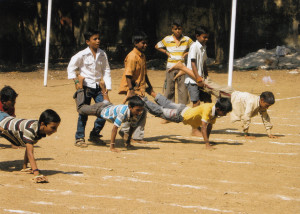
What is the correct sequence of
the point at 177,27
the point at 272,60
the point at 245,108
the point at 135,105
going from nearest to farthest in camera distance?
1. the point at 135,105
2. the point at 245,108
3. the point at 177,27
4. the point at 272,60

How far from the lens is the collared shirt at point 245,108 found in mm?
9164

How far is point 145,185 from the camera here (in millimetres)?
6371

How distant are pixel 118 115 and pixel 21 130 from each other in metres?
1.82

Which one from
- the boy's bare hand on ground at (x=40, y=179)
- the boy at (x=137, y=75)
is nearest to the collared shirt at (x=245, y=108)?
the boy at (x=137, y=75)

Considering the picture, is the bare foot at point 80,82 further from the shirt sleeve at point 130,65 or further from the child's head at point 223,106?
the child's head at point 223,106

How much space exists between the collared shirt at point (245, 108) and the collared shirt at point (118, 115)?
1852 millimetres

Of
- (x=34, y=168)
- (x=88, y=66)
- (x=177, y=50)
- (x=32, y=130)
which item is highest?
(x=177, y=50)

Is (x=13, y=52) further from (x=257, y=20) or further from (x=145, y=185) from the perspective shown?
(x=145, y=185)

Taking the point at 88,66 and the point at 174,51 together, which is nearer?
the point at 88,66

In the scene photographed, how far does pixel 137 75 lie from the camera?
9.35m

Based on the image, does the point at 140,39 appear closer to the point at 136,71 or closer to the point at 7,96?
the point at 136,71

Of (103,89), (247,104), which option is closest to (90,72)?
(103,89)

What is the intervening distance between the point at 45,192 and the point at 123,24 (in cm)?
2027

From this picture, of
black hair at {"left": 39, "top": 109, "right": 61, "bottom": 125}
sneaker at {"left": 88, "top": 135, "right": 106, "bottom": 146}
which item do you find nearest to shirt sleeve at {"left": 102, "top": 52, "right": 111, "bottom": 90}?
sneaker at {"left": 88, "top": 135, "right": 106, "bottom": 146}
